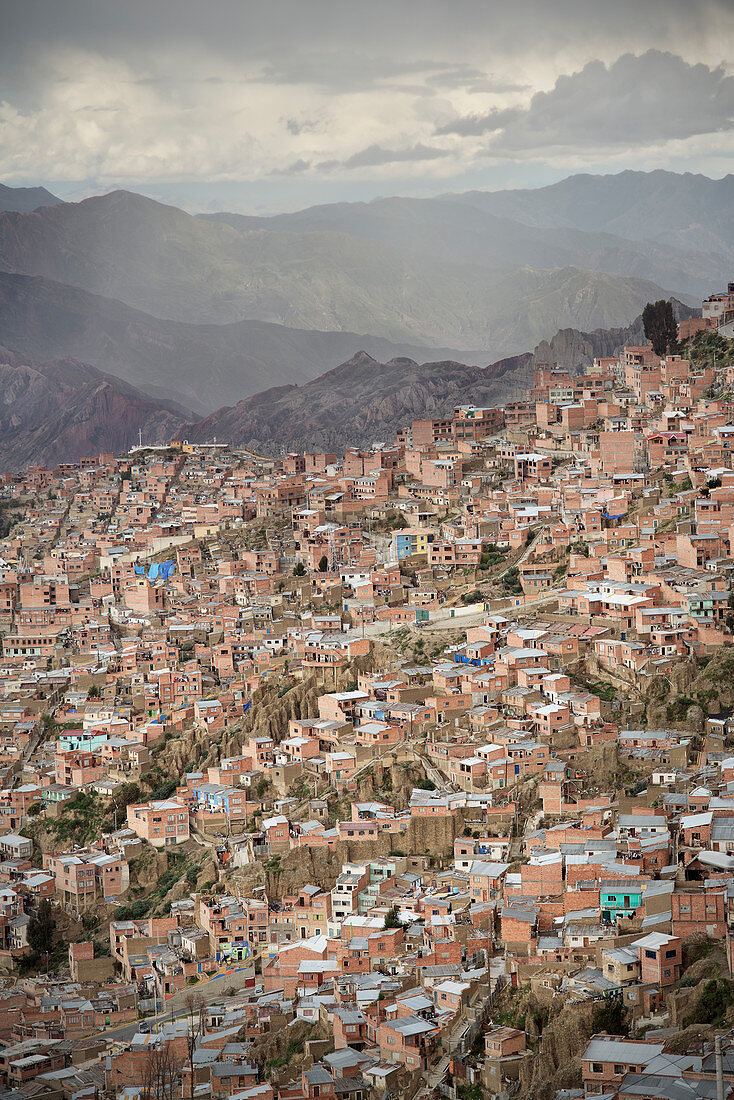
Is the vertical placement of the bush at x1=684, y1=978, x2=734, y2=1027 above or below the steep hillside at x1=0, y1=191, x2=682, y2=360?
below

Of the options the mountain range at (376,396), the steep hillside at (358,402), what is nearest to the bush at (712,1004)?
the mountain range at (376,396)

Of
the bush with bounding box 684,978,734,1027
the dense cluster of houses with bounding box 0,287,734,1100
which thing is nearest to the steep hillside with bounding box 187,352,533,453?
the dense cluster of houses with bounding box 0,287,734,1100

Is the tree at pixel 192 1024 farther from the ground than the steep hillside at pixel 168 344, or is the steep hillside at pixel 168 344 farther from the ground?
the steep hillside at pixel 168 344

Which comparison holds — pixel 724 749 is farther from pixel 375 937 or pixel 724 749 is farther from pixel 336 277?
pixel 336 277

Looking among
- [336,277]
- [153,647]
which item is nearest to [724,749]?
[153,647]

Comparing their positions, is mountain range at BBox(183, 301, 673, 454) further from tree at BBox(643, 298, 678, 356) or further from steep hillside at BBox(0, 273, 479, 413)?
steep hillside at BBox(0, 273, 479, 413)

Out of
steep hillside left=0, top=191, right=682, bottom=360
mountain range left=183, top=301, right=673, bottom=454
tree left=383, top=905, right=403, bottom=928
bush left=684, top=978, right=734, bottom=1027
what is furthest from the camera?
steep hillside left=0, top=191, right=682, bottom=360

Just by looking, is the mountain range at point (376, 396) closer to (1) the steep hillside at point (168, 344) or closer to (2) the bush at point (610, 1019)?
(1) the steep hillside at point (168, 344)
